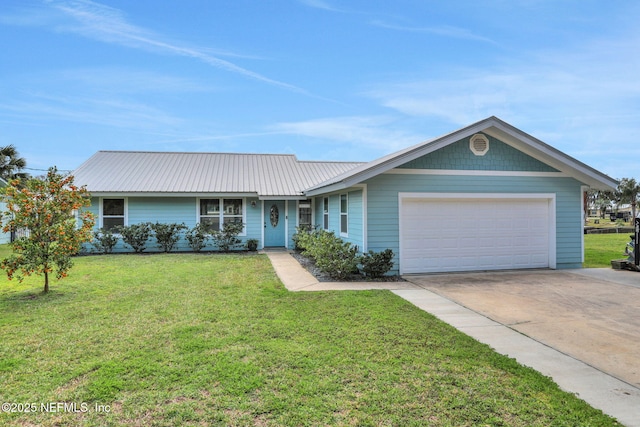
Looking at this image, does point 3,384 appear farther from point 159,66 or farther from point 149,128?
point 149,128

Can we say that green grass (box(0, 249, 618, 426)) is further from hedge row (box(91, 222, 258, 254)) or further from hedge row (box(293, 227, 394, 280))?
hedge row (box(91, 222, 258, 254))

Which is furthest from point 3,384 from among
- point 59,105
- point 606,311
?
point 59,105

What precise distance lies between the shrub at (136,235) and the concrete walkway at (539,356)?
908 centimetres

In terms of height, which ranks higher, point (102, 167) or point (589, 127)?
point (589, 127)

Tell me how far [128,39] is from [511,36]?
43.1 ft

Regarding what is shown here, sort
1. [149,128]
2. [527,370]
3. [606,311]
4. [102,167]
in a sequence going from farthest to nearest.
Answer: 1. [149,128]
2. [102,167]
3. [606,311]
4. [527,370]

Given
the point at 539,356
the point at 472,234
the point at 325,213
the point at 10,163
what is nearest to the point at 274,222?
the point at 325,213

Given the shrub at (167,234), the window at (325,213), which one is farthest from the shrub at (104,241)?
the window at (325,213)

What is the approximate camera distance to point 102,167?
1772 centimetres

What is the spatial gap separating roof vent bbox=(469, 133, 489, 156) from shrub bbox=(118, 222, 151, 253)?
11.9 m

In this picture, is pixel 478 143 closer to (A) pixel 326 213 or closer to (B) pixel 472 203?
(B) pixel 472 203

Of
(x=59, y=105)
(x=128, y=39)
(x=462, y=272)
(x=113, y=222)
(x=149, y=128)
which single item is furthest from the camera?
(x=149, y=128)

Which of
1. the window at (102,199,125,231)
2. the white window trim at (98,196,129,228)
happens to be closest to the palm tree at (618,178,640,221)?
the white window trim at (98,196,129,228)

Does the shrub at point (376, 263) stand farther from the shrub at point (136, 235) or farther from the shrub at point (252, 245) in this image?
the shrub at point (136, 235)
